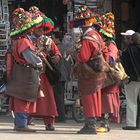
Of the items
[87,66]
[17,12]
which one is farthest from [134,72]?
[17,12]


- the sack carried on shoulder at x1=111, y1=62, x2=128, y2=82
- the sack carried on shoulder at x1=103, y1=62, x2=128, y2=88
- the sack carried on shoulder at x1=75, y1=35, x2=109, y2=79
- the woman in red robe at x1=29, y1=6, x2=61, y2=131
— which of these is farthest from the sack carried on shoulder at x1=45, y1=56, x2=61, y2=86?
the sack carried on shoulder at x1=111, y1=62, x2=128, y2=82

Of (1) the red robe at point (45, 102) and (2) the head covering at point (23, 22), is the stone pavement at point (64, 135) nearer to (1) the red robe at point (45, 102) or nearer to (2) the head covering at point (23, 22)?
(1) the red robe at point (45, 102)

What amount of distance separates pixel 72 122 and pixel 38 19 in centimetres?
377

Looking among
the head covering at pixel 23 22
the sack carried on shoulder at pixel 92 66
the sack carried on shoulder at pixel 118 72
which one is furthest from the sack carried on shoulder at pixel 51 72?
the sack carried on shoulder at pixel 118 72

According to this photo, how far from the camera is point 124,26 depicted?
14945 mm

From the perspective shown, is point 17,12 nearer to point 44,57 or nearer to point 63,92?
point 44,57

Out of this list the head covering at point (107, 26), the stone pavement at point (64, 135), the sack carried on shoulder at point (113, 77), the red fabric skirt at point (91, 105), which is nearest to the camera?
the stone pavement at point (64, 135)

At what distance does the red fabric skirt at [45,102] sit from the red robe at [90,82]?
552mm

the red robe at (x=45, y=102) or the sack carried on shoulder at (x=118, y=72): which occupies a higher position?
the sack carried on shoulder at (x=118, y=72)

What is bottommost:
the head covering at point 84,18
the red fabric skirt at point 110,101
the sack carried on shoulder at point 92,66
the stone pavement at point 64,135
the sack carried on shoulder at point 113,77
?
the stone pavement at point 64,135

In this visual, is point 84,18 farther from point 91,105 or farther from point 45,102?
point 45,102

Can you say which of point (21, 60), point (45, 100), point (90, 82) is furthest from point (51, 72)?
point (90, 82)

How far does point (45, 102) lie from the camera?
32.3ft

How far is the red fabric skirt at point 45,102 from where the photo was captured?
32.3ft
